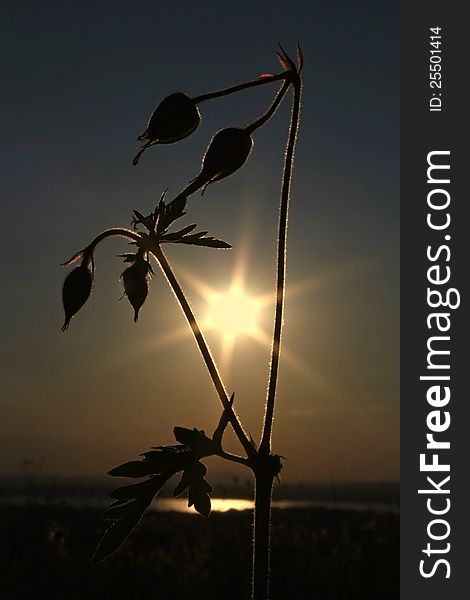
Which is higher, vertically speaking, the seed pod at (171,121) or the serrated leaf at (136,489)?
the seed pod at (171,121)

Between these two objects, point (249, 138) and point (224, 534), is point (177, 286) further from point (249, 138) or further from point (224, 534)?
point (224, 534)

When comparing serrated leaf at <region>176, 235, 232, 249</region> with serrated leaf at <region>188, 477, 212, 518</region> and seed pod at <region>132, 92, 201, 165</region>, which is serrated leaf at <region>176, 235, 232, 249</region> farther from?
serrated leaf at <region>188, 477, 212, 518</region>

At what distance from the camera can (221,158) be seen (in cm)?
269

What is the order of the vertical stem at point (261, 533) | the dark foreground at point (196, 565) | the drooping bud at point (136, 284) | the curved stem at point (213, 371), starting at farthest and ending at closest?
the dark foreground at point (196, 565) → the drooping bud at point (136, 284) → the curved stem at point (213, 371) → the vertical stem at point (261, 533)

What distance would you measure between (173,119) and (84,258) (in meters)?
0.68

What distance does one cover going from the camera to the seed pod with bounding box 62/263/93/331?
3150 mm

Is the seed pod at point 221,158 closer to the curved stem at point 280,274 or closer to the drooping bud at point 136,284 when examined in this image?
the curved stem at point 280,274

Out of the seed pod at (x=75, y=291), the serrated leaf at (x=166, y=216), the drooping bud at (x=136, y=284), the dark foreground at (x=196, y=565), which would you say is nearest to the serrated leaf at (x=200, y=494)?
the drooping bud at (x=136, y=284)

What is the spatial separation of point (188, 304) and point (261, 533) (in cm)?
74

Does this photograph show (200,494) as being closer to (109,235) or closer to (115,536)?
(115,536)

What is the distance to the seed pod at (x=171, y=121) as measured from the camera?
9.39 feet

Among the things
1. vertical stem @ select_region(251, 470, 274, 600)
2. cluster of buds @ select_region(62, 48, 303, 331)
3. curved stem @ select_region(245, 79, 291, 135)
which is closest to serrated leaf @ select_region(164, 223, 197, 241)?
cluster of buds @ select_region(62, 48, 303, 331)

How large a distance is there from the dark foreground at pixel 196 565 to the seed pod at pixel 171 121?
646 cm

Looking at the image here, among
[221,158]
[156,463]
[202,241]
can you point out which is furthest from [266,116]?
[156,463]
